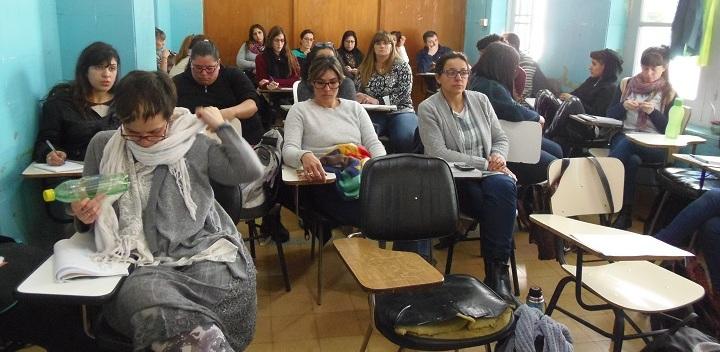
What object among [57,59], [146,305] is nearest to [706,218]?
[146,305]

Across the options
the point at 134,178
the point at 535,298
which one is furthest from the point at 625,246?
the point at 134,178

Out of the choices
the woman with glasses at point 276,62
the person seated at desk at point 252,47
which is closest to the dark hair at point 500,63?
the woman with glasses at point 276,62

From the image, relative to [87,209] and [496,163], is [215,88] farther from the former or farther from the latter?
[87,209]

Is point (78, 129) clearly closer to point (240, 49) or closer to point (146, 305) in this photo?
point (146, 305)

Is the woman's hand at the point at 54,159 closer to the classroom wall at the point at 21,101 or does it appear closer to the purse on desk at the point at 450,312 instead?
the classroom wall at the point at 21,101

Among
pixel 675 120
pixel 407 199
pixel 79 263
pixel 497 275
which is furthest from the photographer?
pixel 675 120

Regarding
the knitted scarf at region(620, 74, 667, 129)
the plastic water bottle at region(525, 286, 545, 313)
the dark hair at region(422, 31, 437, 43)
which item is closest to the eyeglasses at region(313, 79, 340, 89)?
the plastic water bottle at region(525, 286, 545, 313)

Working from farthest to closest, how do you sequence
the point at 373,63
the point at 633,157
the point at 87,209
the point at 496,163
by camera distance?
the point at 373,63, the point at 633,157, the point at 496,163, the point at 87,209

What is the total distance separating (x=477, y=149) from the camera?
9.74 feet

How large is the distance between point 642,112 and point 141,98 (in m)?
3.58

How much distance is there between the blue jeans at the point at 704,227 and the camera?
2.47 m

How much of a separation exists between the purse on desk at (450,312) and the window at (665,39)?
3258 mm

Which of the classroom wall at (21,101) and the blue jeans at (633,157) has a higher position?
the classroom wall at (21,101)

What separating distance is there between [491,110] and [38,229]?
2281 millimetres
